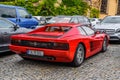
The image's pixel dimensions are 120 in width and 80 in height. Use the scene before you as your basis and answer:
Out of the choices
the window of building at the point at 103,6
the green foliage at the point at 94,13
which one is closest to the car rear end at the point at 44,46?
the green foliage at the point at 94,13

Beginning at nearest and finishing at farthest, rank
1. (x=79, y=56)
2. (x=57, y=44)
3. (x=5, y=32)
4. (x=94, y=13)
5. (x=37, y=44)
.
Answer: (x=57, y=44) → (x=37, y=44) → (x=79, y=56) → (x=5, y=32) → (x=94, y=13)

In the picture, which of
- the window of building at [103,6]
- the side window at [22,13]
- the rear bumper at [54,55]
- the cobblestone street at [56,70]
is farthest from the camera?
the window of building at [103,6]

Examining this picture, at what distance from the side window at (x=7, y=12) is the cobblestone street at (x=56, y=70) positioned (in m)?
4.44

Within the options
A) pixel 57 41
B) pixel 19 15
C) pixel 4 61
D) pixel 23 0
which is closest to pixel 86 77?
pixel 57 41

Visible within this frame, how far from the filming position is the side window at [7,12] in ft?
42.6

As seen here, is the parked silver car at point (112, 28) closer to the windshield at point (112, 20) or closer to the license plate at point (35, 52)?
the windshield at point (112, 20)

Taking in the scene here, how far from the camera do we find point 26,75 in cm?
671

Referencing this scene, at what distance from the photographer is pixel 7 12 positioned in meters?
13.4

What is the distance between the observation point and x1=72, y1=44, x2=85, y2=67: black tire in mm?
7582

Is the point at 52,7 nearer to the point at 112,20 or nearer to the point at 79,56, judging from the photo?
the point at 112,20

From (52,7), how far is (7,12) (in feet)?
50.8

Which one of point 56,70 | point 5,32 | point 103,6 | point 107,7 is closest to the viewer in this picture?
point 56,70

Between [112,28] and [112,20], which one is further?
[112,20]

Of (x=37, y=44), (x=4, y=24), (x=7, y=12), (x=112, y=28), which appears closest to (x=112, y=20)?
(x=112, y=28)
